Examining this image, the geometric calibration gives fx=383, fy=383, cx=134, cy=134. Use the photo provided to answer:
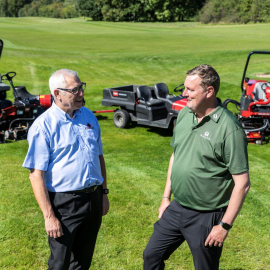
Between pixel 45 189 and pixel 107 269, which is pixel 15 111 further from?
pixel 45 189

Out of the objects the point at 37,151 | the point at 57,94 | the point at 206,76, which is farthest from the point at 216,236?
the point at 57,94

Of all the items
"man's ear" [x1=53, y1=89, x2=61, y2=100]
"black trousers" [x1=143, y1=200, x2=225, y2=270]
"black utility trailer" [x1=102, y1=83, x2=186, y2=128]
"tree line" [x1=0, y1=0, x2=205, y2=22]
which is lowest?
"tree line" [x1=0, y1=0, x2=205, y2=22]

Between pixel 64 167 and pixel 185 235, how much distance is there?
1.00m

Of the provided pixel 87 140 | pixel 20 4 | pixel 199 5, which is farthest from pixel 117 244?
pixel 20 4

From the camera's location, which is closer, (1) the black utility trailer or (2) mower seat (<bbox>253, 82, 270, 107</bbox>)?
(1) the black utility trailer

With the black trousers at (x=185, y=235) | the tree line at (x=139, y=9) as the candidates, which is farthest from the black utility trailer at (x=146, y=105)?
the tree line at (x=139, y=9)

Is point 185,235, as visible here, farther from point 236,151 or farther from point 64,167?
point 64,167

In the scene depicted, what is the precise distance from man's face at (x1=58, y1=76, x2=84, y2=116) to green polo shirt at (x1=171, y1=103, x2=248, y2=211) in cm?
79

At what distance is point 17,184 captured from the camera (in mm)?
5410

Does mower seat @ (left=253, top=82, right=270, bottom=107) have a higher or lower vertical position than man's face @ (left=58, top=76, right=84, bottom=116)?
lower

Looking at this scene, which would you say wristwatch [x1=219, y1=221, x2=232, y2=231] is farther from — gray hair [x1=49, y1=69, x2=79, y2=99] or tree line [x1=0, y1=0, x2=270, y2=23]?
tree line [x1=0, y1=0, x2=270, y2=23]

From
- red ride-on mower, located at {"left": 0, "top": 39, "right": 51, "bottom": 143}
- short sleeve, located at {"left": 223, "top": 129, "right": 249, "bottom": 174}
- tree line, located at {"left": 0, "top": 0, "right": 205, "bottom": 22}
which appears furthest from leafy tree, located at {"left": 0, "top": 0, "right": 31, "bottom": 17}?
short sleeve, located at {"left": 223, "top": 129, "right": 249, "bottom": 174}

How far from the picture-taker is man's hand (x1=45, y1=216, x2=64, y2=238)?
8.77ft

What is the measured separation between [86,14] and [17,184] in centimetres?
6417
